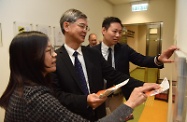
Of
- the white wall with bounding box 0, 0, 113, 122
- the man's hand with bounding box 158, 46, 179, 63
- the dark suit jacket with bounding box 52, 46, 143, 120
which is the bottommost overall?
the dark suit jacket with bounding box 52, 46, 143, 120

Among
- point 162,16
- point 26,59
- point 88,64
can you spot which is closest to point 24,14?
point 88,64

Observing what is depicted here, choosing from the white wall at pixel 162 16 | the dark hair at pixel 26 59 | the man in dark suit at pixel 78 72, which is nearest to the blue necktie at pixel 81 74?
the man in dark suit at pixel 78 72

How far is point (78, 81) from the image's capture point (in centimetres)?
118

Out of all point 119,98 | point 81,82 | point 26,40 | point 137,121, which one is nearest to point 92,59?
point 81,82

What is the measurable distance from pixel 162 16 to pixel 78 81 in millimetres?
4718

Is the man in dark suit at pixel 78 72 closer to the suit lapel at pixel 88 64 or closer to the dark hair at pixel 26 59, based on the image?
the suit lapel at pixel 88 64

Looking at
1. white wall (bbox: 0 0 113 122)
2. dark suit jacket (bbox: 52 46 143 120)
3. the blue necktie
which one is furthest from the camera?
white wall (bbox: 0 0 113 122)

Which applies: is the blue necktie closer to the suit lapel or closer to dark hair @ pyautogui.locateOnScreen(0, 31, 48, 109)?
the suit lapel

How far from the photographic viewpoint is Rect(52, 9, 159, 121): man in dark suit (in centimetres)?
111

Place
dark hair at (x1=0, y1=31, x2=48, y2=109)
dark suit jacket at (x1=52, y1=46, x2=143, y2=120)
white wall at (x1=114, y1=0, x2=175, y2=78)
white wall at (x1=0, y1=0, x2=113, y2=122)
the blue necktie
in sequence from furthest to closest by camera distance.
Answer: white wall at (x1=114, y1=0, x2=175, y2=78) < white wall at (x1=0, y1=0, x2=113, y2=122) < the blue necktie < dark suit jacket at (x1=52, y1=46, x2=143, y2=120) < dark hair at (x1=0, y1=31, x2=48, y2=109)

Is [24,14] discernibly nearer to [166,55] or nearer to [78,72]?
[78,72]

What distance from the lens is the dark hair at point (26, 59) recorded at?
743 millimetres

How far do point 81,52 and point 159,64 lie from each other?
76 cm

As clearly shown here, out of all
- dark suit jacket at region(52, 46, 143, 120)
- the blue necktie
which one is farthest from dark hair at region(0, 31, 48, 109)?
the blue necktie
